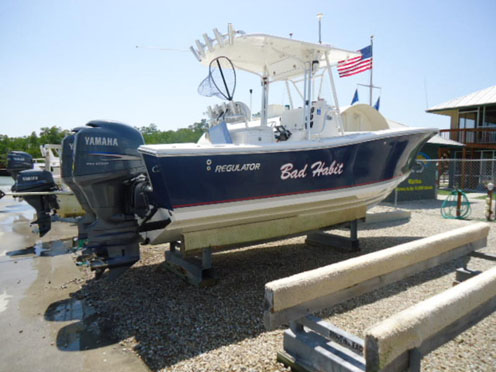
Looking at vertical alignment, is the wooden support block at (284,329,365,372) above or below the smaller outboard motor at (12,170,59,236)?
below

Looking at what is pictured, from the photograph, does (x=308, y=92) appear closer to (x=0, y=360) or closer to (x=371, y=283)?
(x=371, y=283)

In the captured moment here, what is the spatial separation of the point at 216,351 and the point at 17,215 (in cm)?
1051

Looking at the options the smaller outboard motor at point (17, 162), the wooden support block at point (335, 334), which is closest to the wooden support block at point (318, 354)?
the wooden support block at point (335, 334)

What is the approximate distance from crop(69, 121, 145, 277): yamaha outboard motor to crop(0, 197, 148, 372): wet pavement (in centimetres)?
63

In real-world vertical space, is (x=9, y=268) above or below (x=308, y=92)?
below

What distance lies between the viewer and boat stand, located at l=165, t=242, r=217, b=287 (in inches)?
168

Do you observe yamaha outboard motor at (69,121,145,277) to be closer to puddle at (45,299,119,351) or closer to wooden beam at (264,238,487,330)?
puddle at (45,299,119,351)

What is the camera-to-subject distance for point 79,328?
11.1ft

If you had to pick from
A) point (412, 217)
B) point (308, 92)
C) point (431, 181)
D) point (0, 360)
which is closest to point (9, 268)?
point (0, 360)

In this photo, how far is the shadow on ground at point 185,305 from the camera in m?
3.04

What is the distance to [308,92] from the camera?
516 centimetres

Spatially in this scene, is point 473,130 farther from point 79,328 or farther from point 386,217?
point 79,328

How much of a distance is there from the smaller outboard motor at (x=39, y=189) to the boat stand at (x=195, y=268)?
152 inches

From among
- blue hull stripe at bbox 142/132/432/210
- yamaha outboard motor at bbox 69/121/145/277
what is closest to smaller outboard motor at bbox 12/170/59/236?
yamaha outboard motor at bbox 69/121/145/277
